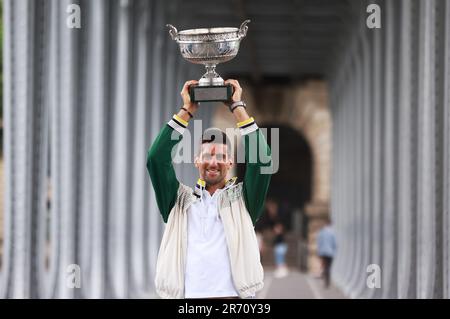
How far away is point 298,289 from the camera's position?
23.3m

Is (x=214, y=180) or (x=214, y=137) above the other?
(x=214, y=137)

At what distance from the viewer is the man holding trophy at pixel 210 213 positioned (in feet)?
17.6

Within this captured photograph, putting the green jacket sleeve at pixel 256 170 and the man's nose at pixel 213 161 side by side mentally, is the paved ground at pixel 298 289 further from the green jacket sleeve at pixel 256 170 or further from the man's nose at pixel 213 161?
the man's nose at pixel 213 161

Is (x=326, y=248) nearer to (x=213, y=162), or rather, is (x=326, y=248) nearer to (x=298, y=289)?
(x=298, y=289)

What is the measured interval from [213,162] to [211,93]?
13.1 inches

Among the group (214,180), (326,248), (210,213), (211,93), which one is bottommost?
(326,248)

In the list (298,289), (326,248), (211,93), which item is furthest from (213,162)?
(326,248)

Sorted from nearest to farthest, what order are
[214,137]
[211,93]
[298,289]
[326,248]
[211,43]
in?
[211,93] → [214,137] → [211,43] → [298,289] → [326,248]

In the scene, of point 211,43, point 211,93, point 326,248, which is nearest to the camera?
point 211,93

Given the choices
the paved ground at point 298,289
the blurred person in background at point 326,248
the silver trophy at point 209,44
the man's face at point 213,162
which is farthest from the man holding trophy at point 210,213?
the blurred person in background at point 326,248

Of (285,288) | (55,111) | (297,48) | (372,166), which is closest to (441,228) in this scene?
(55,111)

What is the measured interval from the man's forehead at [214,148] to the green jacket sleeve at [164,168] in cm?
15
